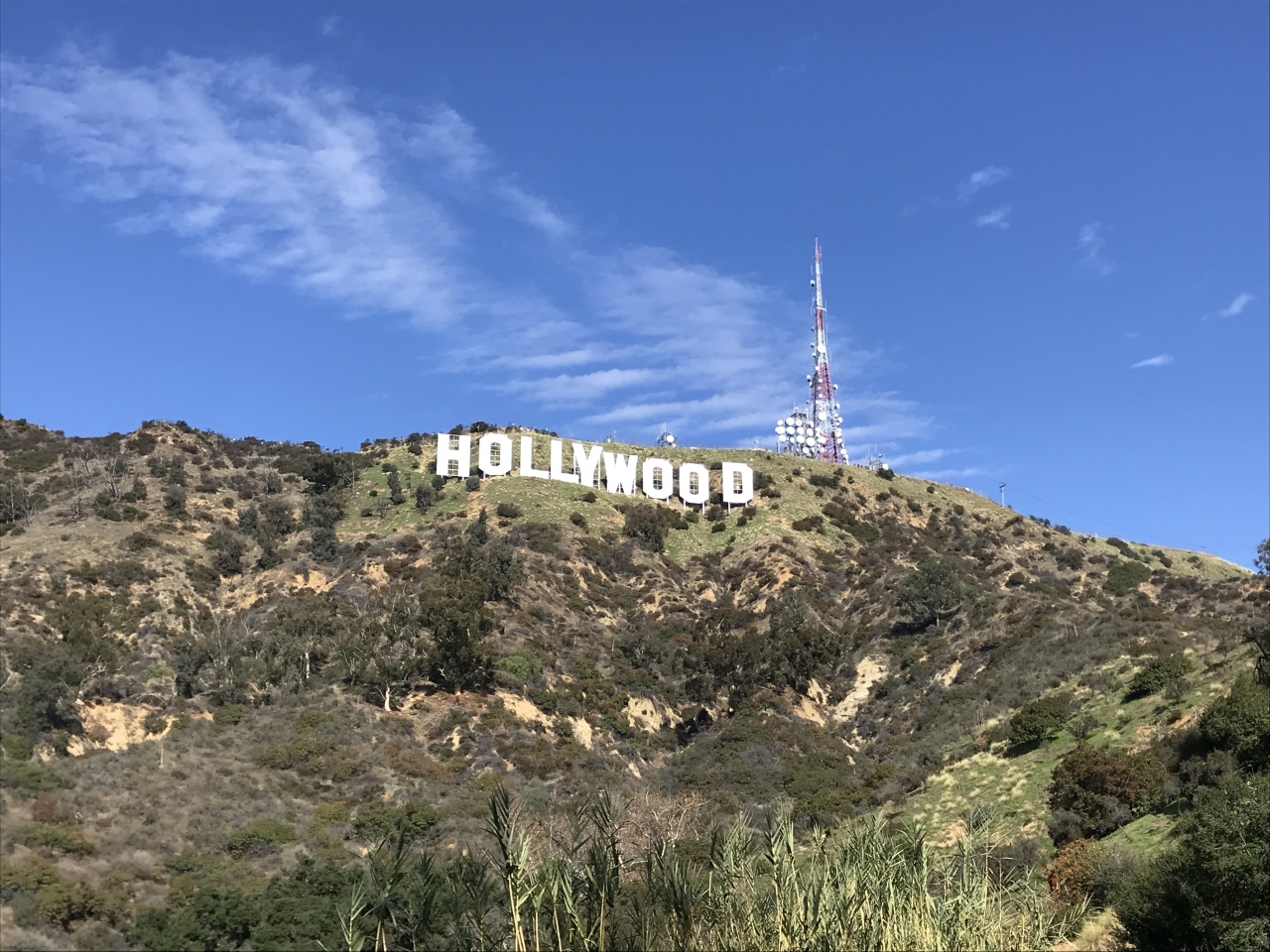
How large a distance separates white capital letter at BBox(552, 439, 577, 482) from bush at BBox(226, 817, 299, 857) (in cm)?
5056

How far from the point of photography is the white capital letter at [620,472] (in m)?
87.0

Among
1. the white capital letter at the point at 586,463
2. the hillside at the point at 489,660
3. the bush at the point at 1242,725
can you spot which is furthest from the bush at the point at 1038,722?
the white capital letter at the point at 586,463

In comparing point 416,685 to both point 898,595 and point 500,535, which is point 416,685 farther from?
point 898,595

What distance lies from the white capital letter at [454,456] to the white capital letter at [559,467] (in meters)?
6.84

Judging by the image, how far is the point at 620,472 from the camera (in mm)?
87562

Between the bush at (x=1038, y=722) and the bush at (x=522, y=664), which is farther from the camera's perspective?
the bush at (x=522, y=664)

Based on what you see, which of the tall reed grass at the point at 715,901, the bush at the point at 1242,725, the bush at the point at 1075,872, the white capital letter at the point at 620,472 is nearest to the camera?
the tall reed grass at the point at 715,901

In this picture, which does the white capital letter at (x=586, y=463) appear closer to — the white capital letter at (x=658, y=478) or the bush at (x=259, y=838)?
the white capital letter at (x=658, y=478)

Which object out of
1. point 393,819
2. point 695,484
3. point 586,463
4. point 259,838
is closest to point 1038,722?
point 393,819

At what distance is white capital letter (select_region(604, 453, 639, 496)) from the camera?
87000 mm

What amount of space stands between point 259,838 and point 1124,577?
59.9 meters

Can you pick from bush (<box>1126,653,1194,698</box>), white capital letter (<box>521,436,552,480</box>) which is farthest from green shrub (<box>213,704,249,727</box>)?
bush (<box>1126,653,1194,698</box>)

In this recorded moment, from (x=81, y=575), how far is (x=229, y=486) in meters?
19.9

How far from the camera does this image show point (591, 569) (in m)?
71.5
